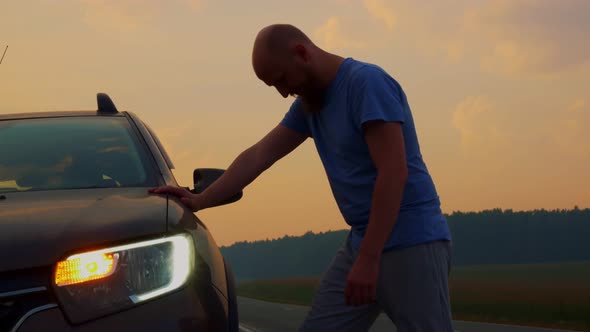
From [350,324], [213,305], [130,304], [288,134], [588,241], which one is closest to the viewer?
[130,304]

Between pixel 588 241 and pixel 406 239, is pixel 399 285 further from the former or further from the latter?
pixel 588 241

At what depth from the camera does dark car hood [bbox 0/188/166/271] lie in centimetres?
295

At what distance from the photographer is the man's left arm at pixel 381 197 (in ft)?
11.2

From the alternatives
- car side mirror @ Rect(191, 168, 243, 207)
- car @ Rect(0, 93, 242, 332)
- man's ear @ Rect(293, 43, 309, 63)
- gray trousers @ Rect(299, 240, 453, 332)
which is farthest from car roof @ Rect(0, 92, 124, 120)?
gray trousers @ Rect(299, 240, 453, 332)

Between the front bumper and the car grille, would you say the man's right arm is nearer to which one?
the front bumper

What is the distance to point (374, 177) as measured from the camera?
11.9 ft

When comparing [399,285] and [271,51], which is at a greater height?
[271,51]

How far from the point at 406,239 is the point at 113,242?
1021mm

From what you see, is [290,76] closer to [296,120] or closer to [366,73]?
[366,73]

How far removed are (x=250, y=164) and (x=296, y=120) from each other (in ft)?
1.28

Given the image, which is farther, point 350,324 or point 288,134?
point 288,134

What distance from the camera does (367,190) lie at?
3.65m

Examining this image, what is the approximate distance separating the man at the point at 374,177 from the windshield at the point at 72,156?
823mm

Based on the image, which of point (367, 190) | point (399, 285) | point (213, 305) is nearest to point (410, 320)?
point (399, 285)
